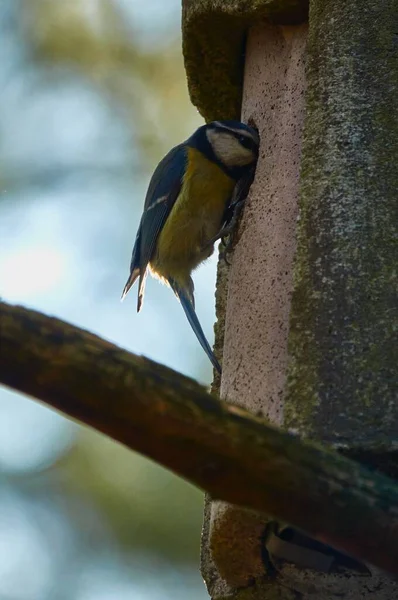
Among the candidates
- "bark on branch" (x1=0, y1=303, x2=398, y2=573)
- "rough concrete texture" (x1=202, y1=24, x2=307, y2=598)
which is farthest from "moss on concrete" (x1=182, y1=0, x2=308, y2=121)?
"bark on branch" (x1=0, y1=303, x2=398, y2=573)

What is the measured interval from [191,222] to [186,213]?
38 mm

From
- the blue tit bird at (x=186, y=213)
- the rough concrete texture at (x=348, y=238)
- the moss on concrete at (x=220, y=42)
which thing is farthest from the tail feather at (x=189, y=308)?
the rough concrete texture at (x=348, y=238)

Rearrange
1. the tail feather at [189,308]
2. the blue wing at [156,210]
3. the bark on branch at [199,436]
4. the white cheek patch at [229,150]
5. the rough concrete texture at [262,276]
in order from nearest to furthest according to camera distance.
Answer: the bark on branch at [199,436], the rough concrete texture at [262,276], the white cheek patch at [229,150], the tail feather at [189,308], the blue wing at [156,210]

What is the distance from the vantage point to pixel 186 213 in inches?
138

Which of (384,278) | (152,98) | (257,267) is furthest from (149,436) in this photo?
(152,98)

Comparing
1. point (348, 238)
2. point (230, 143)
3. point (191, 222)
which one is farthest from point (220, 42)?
point (348, 238)

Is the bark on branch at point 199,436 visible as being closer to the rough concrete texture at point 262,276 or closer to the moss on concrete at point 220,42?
the rough concrete texture at point 262,276

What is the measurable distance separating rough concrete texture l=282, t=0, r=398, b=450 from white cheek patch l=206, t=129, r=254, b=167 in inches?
16.8

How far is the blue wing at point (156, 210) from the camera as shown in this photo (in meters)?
3.59

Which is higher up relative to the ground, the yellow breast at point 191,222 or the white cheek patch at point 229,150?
the white cheek patch at point 229,150

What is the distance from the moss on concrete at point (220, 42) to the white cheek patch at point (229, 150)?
0.07 meters

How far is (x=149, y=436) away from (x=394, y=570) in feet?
1.24

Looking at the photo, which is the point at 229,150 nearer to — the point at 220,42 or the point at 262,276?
the point at 220,42

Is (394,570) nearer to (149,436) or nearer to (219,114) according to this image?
(149,436)
